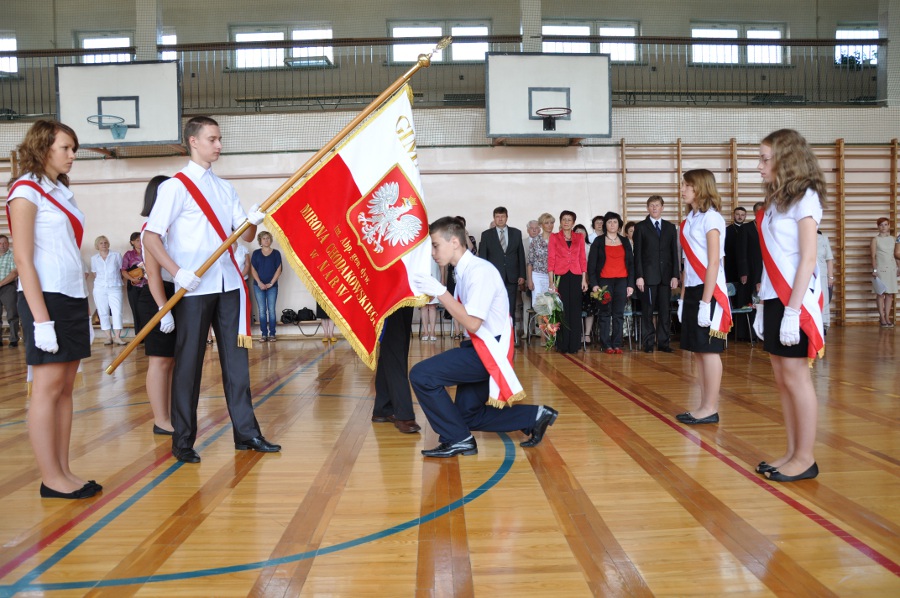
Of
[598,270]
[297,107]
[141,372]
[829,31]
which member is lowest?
[141,372]

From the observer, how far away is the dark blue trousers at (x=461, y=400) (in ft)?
13.5

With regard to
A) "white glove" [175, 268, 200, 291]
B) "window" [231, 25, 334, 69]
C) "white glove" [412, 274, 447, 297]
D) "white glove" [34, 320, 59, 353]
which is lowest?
"white glove" [34, 320, 59, 353]

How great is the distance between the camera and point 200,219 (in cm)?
408

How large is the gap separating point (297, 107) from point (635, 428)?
35.9ft

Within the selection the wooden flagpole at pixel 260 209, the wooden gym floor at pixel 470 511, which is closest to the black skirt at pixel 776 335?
the wooden gym floor at pixel 470 511

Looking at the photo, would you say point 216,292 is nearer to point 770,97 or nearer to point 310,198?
point 310,198

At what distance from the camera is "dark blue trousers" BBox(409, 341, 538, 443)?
4.11 metres

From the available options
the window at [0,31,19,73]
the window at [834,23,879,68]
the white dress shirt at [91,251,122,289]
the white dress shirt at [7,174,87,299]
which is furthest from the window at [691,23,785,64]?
the white dress shirt at [7,174,87,299]

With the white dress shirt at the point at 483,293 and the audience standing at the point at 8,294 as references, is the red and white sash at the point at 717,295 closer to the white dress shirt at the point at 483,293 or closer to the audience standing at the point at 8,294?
the white dress shirt at the point at 483,293

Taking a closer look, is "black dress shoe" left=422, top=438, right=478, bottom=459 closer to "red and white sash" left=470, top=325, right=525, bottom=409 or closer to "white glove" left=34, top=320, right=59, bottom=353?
"red and white sash" left=470, top=325, right=525, bottom=409

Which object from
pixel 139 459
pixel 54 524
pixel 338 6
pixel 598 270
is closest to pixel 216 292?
pixel 139 459

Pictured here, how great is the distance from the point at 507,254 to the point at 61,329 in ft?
21.9

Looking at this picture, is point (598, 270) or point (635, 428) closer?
point (635, 428)

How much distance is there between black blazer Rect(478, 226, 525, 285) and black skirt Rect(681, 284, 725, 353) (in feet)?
14.5
